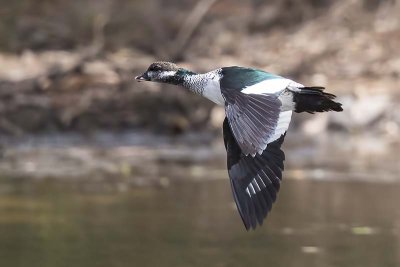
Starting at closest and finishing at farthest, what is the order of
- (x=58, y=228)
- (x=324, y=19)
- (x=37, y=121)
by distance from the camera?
1. (x=58, y=228)
2. (x=37, y=121)
3. (x=324, y=19)

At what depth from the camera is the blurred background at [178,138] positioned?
984cm

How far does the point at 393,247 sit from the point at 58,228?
2957mm

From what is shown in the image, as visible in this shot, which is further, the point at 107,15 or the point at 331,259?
the point at 107,15

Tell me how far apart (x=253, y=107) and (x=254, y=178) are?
2.43 feet

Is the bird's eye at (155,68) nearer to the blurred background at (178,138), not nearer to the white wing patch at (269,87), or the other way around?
the white wing patch at (269,87)

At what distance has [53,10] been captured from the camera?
20.6 meters

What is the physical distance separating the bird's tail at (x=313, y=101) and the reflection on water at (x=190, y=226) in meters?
1.83

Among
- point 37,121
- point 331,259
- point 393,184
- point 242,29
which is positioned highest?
point 242,29

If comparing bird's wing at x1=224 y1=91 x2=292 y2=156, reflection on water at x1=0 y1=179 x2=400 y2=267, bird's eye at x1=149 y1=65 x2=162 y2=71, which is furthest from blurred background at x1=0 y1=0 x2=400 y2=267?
bird's wing at x1=224 y1=91 x2=292 y2=156

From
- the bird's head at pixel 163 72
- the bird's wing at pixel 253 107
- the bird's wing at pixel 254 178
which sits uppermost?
the bird's head at pixel 163 72

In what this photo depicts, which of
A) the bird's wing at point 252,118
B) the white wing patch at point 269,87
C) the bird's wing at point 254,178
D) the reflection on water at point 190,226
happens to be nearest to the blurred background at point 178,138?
the reflection on water at point 190,226

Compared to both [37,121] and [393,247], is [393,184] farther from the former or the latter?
[37,121]

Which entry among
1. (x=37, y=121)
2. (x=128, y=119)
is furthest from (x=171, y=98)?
(x=37, y=121)

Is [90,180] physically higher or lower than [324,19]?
lower
